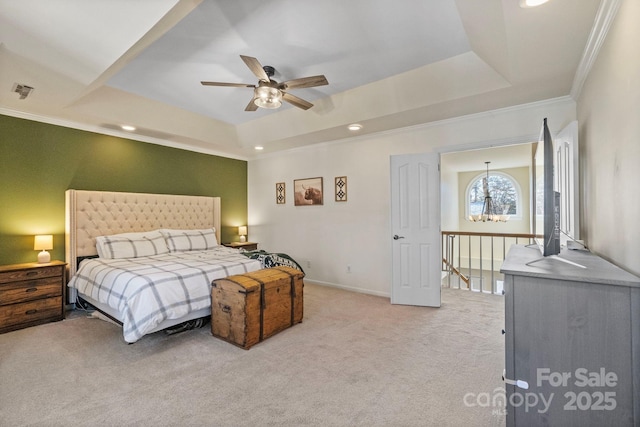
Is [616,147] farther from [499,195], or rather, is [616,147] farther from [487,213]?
[499,195]

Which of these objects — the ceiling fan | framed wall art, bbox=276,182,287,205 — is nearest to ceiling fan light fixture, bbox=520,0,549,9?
the ceiling fan

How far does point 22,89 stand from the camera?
2934 millimetres

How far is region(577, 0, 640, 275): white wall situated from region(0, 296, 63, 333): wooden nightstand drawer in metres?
5.15

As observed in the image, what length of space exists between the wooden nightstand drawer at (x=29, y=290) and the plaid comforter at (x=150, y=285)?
0.23 meters

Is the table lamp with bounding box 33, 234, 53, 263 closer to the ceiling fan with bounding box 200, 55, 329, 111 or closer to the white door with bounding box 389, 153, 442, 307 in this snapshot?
the ceiling fan with bounding box 200, 55, 329, 111

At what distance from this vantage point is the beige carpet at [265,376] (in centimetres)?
186

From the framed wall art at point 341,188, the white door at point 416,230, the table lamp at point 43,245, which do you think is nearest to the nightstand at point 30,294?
the table lamp at point 43,245

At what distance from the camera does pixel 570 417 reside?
4.27 ft

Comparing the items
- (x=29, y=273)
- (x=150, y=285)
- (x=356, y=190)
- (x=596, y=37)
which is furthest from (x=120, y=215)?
(x=596, y=37)

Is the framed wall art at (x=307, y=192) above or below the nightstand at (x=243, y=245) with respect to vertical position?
above

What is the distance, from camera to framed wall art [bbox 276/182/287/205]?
575 centimetres

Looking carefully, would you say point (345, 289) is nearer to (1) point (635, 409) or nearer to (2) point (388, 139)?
(2) point (388, 139)

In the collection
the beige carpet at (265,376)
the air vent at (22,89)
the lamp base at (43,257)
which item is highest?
the air vent at (22,89)

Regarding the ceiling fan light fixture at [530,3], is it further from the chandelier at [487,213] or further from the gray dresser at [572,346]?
the chandelier at [487,213]
